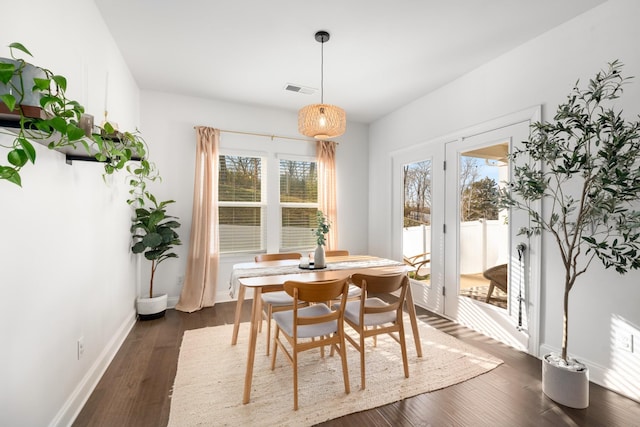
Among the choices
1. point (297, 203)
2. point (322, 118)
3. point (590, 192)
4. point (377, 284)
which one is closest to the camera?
point (590, 192)

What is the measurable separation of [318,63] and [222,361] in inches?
119

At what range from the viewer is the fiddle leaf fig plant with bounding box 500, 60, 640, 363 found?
5.88ft

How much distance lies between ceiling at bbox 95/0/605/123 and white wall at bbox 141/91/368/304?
0.29 metres

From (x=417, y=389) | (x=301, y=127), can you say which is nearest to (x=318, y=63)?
(x=301, y=127)

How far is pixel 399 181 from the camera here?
4.36m

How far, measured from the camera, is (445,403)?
1968mm

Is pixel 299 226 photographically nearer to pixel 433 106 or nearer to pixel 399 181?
pixel 399 181

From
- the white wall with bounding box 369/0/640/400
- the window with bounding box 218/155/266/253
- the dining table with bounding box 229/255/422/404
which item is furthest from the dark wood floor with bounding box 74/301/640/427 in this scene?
the window with bounding box 218/155/266/253

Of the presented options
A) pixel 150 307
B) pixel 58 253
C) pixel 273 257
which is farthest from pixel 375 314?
pixel 150 307

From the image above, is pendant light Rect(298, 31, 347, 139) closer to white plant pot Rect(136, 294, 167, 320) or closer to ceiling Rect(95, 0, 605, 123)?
ceiling Rect(95, 0, 605, 123)

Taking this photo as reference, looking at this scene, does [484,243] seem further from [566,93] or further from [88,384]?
[88,384]

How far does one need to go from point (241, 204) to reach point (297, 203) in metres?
0.87

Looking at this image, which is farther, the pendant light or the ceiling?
the pendant light

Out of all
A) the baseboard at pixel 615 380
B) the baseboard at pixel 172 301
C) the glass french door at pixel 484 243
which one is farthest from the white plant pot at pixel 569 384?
the baseboard at pixel 172 301
